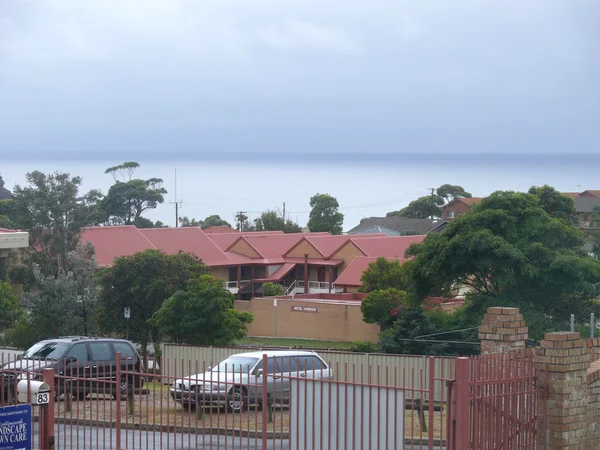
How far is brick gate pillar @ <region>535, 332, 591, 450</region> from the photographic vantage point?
414 inches

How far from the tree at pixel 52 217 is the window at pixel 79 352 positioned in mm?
36037

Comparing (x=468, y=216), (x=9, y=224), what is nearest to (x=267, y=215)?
(x=9, y=224)

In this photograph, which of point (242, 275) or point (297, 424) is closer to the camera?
point (297, 424)

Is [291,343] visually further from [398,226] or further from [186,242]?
[398,226]

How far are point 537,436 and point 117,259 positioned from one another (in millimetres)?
33437

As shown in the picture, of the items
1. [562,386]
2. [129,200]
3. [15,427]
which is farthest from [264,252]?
[562,386]

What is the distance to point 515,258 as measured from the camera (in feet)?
113

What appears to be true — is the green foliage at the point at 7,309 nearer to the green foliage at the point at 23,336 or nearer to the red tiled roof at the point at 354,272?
the green foliage at the point at 23,336

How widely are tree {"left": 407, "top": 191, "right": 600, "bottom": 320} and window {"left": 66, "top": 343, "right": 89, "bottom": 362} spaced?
18.4 meters

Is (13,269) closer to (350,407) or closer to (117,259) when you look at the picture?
(117,259)

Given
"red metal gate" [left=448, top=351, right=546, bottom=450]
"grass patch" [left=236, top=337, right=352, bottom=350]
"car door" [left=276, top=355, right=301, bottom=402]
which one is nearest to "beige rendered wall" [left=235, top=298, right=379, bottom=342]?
"grass patch" [left=236, top=337, right=352, bottom=350]

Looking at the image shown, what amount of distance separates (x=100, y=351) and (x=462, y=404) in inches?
521

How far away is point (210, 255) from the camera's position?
222 ft

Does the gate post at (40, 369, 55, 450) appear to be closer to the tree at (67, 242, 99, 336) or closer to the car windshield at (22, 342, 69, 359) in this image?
the car windshield at (22, 342, 69, 359)
